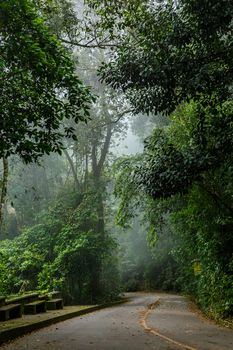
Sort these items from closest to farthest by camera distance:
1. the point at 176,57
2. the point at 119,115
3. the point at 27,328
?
1. the point at 176,57
2. the point at 27,328
3. the point at 119,115

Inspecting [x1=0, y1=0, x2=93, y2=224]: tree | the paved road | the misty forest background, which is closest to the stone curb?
the paved road

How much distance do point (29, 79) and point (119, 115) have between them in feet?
56.2

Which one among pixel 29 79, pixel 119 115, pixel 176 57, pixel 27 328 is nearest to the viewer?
pixel 29 79

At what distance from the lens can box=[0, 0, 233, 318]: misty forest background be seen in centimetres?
784

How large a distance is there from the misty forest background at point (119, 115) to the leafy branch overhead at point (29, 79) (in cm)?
2

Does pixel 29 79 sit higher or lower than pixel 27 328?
higher

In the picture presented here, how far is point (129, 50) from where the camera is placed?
9.30 meters

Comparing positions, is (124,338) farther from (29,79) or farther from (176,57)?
(176,57)

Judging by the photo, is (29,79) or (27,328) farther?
(27,328)

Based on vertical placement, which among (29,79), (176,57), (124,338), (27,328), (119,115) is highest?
(119,115)

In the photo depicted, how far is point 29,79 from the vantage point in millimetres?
7961

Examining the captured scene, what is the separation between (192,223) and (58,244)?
380 inches

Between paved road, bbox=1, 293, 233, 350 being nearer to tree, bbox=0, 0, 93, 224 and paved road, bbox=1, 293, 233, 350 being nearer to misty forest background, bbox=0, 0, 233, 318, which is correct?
misty forest background, bbox=0, 0, 233, 318

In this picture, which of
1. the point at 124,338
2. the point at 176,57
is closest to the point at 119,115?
the point at 176,57
